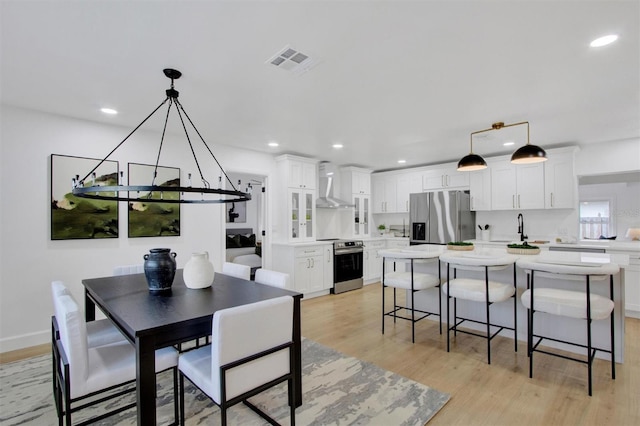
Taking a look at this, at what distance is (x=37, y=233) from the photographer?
3340 millimetres

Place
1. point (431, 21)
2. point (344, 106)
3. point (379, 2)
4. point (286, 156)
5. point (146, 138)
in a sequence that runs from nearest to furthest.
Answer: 1. point (379, 2)
2. point (431, 21)
3. point (344, 106)
4. point (146, 138)
5. point (286, 156)

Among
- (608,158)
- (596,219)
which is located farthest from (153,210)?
(596,219)

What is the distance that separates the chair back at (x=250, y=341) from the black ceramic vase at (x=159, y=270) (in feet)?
3.10

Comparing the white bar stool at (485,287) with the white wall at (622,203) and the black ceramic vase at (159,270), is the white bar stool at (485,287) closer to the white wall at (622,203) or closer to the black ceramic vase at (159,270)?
the black ceramic vase at (159,270)

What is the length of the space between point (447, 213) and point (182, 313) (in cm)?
498

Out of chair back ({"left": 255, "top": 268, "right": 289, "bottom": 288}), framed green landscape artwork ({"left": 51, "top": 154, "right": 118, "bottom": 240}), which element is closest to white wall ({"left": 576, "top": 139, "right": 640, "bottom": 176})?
chair back ({"left": 255, "top": 268, "right": 289, "bottom": 288})

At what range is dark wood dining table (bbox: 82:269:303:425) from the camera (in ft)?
5.14

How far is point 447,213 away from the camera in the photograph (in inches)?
223

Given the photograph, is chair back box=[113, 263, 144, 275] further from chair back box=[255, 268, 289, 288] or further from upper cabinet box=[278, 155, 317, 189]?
upper cabinet box=[278, 155, 317, 189]

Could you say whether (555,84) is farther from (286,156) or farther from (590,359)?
(286,156)

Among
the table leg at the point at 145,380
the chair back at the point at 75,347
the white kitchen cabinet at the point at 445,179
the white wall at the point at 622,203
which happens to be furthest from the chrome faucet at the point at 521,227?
the chair back at the point at 75,347

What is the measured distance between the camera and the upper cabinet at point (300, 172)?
17.6 ft

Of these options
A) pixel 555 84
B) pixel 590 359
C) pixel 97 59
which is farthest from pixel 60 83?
pixel 590 359

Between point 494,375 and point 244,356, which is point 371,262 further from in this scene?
point 244,356
